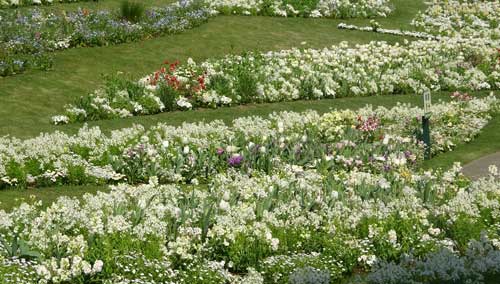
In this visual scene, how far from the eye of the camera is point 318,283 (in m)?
9.20

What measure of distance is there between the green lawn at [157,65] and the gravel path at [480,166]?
28 cm

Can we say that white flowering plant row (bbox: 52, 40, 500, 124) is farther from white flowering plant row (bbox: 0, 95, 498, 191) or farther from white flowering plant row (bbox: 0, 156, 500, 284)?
white flowering plant row (bbox: 0, 156, 500, 284)

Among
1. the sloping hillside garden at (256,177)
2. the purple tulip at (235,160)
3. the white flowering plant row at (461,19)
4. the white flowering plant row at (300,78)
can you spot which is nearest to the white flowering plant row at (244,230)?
the sloping hillside garden at (256,177)

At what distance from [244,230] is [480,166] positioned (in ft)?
21.5

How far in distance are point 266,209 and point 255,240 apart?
3.43 ft

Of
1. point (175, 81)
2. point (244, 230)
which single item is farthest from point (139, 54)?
point (244, 230)

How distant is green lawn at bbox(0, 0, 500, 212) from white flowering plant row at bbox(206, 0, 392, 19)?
0.58 meters

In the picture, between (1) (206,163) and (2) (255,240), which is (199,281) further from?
(1) (206,163)

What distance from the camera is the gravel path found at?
14566 millimetres

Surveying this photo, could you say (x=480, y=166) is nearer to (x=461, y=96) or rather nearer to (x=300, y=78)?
(x=461, y=96)

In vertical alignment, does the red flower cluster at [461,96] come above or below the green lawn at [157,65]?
above

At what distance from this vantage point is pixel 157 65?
22.0 m

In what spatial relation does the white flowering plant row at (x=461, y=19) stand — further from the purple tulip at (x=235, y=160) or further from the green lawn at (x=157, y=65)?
the purple tulip at (x=235, y=160)

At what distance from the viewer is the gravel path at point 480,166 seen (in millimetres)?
14566
